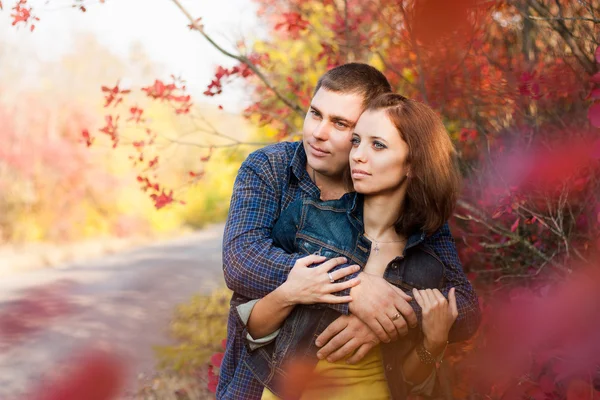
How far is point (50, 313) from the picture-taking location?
7.34 m

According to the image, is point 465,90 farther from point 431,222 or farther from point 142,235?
point 142,235

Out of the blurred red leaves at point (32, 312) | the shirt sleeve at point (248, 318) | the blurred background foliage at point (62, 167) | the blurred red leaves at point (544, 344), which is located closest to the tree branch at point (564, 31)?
the blurred red leaves at point (544, 344)

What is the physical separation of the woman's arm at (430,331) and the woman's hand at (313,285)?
0.82 feet

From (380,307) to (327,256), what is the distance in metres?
0.24

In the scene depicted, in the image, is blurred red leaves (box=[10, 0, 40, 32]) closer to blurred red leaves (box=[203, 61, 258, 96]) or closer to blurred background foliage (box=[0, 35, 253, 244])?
blurred red leaves (box=[203, 61, 258, 96])

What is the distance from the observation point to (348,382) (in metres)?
2.07

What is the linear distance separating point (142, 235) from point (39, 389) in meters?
9.85

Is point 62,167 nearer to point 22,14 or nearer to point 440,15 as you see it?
point 22,14

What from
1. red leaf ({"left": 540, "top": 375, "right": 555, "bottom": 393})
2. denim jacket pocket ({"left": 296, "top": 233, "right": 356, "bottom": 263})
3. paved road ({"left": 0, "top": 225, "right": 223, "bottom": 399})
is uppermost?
denim jacket pocket ({"left": 296, "top": 233, "right": 356, "bottom": 263})

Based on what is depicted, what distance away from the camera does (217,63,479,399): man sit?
202cm

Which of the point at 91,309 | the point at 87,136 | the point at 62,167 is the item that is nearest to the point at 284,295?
the point at 87,136

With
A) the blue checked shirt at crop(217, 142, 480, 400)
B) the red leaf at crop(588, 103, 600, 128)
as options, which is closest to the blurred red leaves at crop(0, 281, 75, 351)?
the blue checked shirt at crop(217, 142, 480, 400)

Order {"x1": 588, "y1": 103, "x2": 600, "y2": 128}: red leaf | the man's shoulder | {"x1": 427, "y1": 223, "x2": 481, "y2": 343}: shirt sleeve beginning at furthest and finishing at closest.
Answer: the man's shoulder, {"x1": 427, "y1": 223, "x2": 481, "y2": 343}: shirt sleeve, {"x1": 588, "y1": 103, "x2": 600, "y2": 128}: red leaf

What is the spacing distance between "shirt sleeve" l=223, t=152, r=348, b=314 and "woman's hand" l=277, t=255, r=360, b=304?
0.04 m
